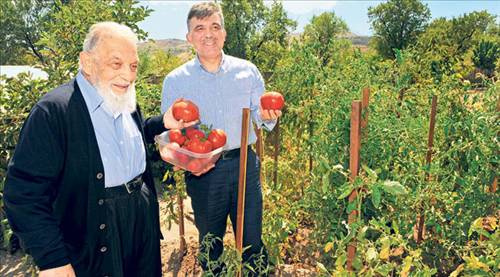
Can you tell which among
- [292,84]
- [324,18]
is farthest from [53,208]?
[324,18]

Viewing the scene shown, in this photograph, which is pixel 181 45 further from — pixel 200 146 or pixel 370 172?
pixel 370 172

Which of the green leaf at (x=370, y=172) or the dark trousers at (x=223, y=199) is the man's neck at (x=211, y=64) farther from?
the green leaf at (x=370, y=172)

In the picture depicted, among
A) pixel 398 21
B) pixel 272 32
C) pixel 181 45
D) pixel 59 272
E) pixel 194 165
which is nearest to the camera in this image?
pixel 59 272

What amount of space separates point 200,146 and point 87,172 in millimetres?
544

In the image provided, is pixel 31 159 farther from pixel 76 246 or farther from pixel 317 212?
pixel 317 212

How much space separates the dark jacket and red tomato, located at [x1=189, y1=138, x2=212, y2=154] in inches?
18.5

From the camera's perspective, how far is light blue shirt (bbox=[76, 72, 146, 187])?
62.2 inches

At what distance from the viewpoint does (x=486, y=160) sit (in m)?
2.24

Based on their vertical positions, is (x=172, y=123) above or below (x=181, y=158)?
above

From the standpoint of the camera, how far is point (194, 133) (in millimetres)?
1987

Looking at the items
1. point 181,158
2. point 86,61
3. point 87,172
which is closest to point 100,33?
point 86,61

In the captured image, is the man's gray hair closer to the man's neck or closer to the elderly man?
the elderly man

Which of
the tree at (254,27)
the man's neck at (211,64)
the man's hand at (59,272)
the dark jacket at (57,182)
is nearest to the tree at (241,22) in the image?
the tree at (254,27)

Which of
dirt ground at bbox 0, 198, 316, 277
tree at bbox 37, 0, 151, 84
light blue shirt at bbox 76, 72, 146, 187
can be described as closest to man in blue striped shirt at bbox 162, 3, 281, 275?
light blue shirt at bbox 76, 72, 146, 187
